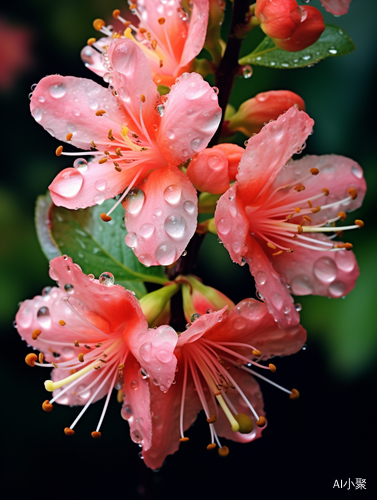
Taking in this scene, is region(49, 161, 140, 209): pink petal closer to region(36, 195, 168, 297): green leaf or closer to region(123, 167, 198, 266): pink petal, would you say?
region(123, 167, 198, 266): pink petal

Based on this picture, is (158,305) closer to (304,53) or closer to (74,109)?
(74,109)

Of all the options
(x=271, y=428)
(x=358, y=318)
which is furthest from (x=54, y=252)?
(x=271, y=428)


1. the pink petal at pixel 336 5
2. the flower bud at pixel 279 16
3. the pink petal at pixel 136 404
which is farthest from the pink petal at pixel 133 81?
the pink petal at pixel 136 404

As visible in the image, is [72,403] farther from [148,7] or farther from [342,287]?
[148,7]

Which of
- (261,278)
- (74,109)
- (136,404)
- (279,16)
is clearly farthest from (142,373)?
(279,16)

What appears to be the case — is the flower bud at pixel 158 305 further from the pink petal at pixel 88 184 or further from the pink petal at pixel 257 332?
the pink petal at pixel 88 184

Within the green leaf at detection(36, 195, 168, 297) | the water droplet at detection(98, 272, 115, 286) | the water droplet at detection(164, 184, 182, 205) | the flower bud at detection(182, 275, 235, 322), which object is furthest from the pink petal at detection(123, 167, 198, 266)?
the green leaf at detection(36, 195, 168, 297)
